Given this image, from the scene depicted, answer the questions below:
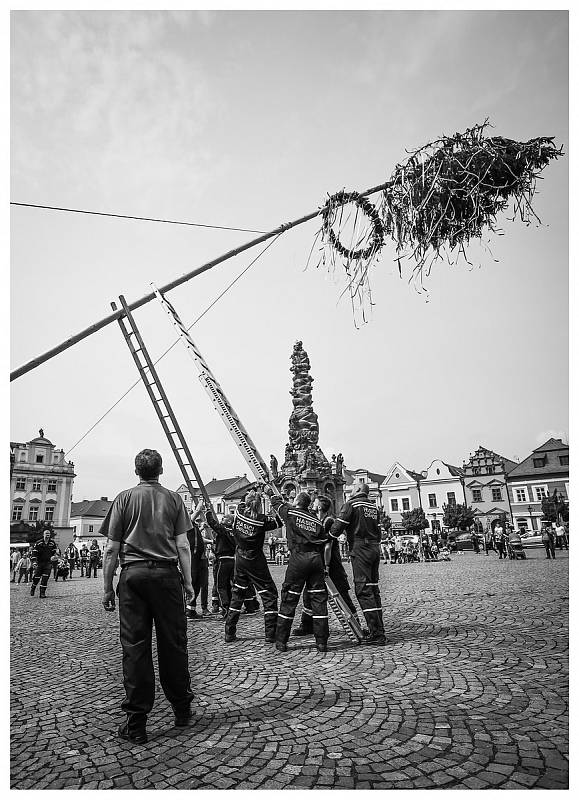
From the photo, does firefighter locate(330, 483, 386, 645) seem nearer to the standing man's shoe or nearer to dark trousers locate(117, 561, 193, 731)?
dark trousers locate(117, 561, 193, 731)

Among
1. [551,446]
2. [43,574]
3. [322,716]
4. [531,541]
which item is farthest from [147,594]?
[551,446]

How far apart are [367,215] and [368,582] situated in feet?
15.5

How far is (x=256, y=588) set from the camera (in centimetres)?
693

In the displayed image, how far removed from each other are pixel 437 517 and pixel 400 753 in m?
63.4

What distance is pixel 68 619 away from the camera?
9.88 m

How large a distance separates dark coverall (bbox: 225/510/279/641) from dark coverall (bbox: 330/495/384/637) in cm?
107

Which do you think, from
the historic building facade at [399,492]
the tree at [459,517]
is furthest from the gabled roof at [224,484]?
the tree at [459,517]

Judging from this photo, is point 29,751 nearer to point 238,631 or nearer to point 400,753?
point 400,753

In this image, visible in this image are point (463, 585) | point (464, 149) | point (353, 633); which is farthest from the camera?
point (463, 585)

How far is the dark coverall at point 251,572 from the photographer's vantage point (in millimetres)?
6777

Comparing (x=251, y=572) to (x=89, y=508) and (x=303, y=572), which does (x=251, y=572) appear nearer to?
(x=303, y=572)

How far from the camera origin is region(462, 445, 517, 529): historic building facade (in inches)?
2365

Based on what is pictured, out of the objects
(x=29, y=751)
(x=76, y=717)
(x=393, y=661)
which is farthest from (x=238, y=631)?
(x=29, y=751)

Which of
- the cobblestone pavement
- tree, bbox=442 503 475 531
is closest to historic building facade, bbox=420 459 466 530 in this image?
tree, bbox=442 503 475 531
